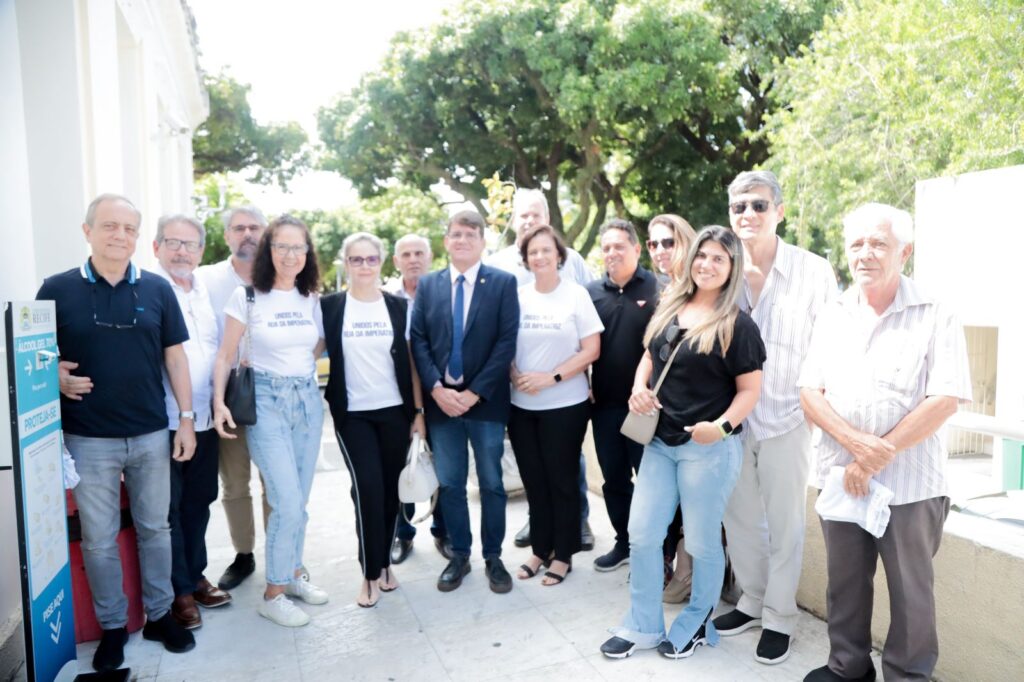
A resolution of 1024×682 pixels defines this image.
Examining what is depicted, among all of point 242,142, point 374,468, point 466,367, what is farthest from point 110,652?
point 242,142

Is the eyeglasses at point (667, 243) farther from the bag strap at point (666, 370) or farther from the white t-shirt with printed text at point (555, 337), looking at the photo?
the bag strap at point (666, 370)

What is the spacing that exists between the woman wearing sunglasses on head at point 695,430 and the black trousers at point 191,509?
2.20 meters

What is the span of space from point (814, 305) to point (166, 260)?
127 inches

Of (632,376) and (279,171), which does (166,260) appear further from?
(279,171)

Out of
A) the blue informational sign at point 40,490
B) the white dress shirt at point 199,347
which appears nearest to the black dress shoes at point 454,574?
the white dress shirt at point 199,347

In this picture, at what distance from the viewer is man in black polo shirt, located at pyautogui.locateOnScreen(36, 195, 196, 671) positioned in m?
3.17

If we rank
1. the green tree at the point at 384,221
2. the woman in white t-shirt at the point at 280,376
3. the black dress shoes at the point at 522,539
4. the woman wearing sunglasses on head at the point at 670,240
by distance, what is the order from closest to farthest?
1. the woman in white t-shirt at the point at 280,376
2. the woman wearing sunglasses on head at the point at 670,240
3. the black dress shoes at the point at 522,539
4. the green tree at the point at 384,221

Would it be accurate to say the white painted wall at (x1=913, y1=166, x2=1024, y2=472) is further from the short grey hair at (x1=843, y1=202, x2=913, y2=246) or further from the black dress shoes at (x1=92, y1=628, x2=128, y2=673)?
the black dress shoes at (x1=92, y1=628, x2=128, y2=673)

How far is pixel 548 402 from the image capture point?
4.09 m

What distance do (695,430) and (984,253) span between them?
9.38 metres

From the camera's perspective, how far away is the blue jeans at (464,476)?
4160 millimetres

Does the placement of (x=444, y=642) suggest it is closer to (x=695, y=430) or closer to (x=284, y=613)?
(x=284, y=613)

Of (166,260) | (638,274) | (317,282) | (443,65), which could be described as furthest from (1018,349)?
(443,65)

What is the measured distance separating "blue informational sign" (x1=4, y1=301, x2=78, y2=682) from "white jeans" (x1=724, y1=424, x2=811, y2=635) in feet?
9.77
